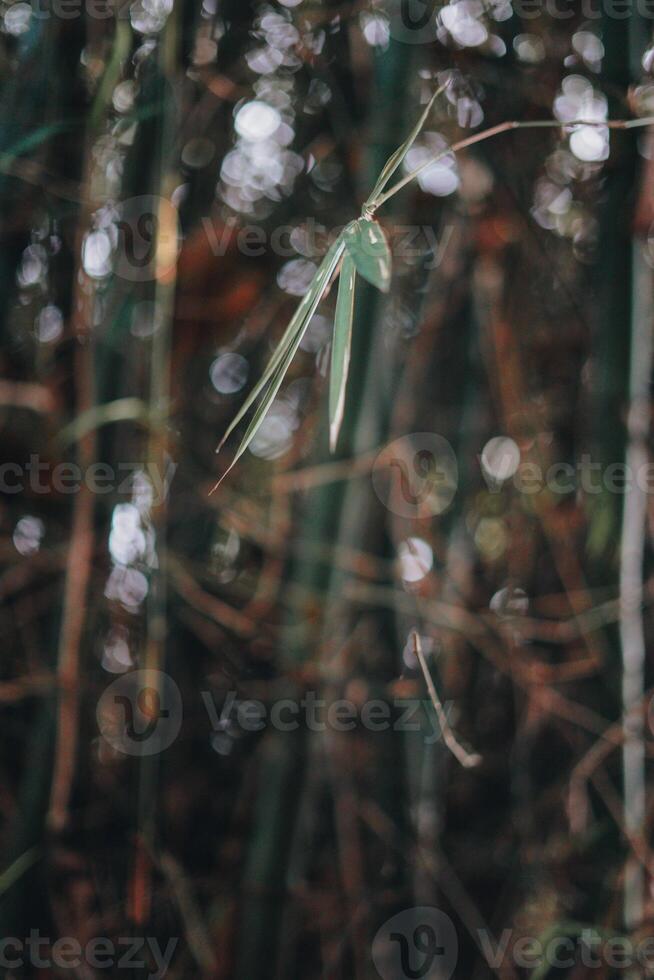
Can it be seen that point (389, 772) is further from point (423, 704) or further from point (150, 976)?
point (150, 976)

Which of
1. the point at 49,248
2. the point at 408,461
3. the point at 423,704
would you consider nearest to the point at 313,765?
the point at 423,704

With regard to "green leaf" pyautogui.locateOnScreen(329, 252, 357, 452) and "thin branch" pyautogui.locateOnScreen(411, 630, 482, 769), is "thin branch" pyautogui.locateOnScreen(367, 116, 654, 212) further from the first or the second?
"thin branch" pyautogui.locateOnScreen(411, 630, 482, 769)

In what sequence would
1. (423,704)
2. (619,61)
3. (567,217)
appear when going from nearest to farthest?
(619,61) < (423,704) < (567,217)

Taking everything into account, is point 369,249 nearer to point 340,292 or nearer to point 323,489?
point 340,292

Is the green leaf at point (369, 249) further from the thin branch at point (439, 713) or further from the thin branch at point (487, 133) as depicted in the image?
the thin branch at point (439, 713)

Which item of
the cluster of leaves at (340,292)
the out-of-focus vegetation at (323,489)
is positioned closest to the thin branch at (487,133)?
the cluster of leaves at (340,292)
